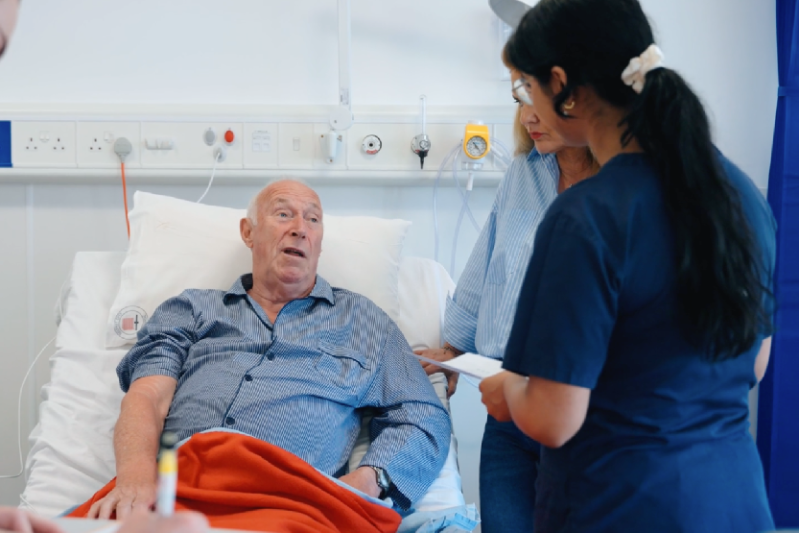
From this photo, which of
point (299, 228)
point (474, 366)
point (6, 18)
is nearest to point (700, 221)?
point (474, 366)

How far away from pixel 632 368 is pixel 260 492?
724 millimetres

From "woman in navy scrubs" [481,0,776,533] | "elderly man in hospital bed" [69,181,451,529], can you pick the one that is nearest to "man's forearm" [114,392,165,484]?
"elderly man in hospital bed" [69,181,451,529]

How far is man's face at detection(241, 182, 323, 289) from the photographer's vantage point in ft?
6.30

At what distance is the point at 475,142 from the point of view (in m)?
2.29

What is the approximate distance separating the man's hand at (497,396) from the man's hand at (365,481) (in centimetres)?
51

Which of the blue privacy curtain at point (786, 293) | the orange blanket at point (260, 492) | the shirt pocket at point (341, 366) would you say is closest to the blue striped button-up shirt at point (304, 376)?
the shirt pocket at point (341, 366)

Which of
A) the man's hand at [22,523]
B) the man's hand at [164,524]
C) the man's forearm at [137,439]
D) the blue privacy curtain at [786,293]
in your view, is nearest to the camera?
the man's hand at [164,524]

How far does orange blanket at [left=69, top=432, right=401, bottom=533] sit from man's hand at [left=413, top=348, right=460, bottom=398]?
0.61 metres

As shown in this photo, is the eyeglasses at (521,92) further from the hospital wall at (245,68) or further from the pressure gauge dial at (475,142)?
the hospital wall at (245,68)

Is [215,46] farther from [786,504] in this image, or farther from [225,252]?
[786,504]

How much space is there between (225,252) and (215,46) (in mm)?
739

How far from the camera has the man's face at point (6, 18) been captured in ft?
2.47

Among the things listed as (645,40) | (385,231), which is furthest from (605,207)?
(385,231)

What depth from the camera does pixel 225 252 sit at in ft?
7.02
